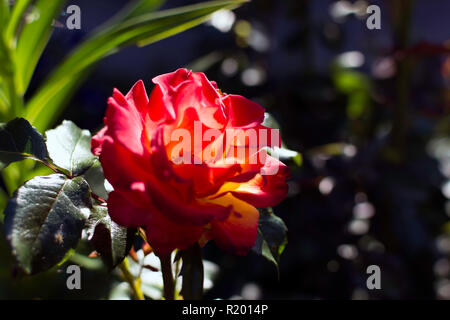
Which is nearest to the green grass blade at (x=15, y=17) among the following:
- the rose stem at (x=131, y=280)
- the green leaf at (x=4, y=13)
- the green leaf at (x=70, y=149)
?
the green leaf at (x=4, y=13)

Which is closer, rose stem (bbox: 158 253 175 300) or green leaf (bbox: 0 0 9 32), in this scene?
rose stem (bbox: 158 253 175 300)

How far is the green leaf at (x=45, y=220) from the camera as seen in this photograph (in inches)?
12.9

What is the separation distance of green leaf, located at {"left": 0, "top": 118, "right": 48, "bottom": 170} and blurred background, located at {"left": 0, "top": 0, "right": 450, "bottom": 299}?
0.36 metres

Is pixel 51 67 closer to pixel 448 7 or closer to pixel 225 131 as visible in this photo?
pixel 225 131

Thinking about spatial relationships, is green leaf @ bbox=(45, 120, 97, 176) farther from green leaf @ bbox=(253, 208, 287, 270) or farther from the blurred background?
the blurred background

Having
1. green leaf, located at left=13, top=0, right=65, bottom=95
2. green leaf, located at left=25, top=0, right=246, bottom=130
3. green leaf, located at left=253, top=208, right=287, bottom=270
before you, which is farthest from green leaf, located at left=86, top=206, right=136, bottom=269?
green leaf, located at left=13, top=0, right=65, bottom=95

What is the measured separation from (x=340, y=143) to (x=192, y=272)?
3.16 feet

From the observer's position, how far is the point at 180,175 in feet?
1.14

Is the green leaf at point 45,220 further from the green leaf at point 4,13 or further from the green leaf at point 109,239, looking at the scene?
the green leaf at point 4,13

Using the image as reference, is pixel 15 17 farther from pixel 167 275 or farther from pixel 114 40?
pixel 167 275

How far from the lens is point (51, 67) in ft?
3.96

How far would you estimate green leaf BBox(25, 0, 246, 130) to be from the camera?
1.93ft

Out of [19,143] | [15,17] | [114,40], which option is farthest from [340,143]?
[19,143]

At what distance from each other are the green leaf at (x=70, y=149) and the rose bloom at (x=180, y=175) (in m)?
0.07
